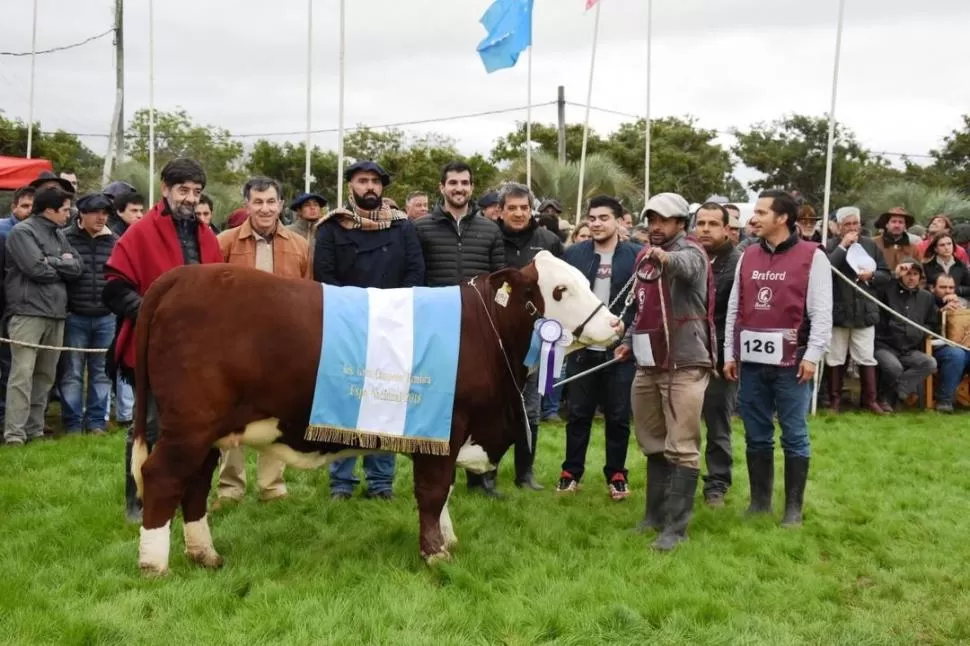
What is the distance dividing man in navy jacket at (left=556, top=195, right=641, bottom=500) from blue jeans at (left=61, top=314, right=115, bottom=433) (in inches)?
180

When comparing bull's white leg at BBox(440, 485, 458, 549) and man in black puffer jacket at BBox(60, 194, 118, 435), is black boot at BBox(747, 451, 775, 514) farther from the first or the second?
man in black puffer jacket at BBox(60, 194, 118, 435)

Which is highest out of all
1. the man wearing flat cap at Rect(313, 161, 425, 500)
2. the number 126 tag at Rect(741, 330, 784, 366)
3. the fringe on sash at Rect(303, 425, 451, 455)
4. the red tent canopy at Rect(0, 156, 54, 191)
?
the red tent canopy at Rect(0, 156, 54, 191)

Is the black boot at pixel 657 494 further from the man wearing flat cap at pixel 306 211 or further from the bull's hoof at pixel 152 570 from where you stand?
the man wearing flat cap at pixel 306 211

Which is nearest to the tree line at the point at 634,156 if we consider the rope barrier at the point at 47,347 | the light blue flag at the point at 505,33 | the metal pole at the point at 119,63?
the metal pole at the point at 119,63

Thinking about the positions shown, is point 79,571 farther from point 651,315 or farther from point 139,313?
point 651,315

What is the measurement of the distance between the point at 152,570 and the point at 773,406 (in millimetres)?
4053

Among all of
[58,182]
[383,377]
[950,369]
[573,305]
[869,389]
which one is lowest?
[869,389]

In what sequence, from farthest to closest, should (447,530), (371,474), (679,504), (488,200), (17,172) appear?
(17,172), (488,200), (371,474), (679,504), (447,530)

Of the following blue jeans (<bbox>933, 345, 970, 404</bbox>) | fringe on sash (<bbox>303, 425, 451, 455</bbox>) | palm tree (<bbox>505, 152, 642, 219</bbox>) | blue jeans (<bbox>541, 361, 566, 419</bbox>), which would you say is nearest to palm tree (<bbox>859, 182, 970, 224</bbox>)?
palm tree (<bbox>505, 152, 642, 219</bbox>)

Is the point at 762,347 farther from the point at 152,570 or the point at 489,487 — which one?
the point at 152,570

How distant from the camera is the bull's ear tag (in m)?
→ 5.04

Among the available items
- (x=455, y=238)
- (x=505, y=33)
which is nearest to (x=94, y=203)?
(x=455, y=238)

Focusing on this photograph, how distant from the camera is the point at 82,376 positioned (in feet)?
27.4

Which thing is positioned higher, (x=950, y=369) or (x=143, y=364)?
(x=143, y=364)
